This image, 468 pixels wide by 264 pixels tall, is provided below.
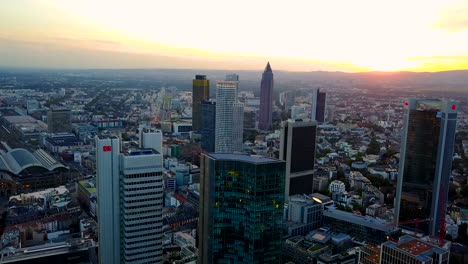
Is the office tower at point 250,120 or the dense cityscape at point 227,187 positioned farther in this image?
the office tower at point 250,120

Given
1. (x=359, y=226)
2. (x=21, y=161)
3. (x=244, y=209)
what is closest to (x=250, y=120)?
(x=21, y=161)

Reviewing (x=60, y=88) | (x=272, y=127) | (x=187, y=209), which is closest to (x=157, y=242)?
(x=187, y=209)

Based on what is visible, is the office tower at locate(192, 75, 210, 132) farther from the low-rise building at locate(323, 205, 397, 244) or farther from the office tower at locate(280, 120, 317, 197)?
the low-rise building at locate(323, 205, 397, 244)

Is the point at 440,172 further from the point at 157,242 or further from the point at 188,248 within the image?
the point at 157,242

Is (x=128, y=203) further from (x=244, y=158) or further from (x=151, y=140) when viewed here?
(x=244, y=158)

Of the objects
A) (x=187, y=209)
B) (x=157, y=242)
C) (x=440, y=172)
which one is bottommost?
(x=187, y=209)

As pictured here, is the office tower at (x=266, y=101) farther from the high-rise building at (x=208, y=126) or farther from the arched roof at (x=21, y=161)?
the arched roof at (x=21, y=161)

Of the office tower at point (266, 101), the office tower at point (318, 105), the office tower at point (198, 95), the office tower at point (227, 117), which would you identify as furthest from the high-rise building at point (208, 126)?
the office tower at point (318, 105)
